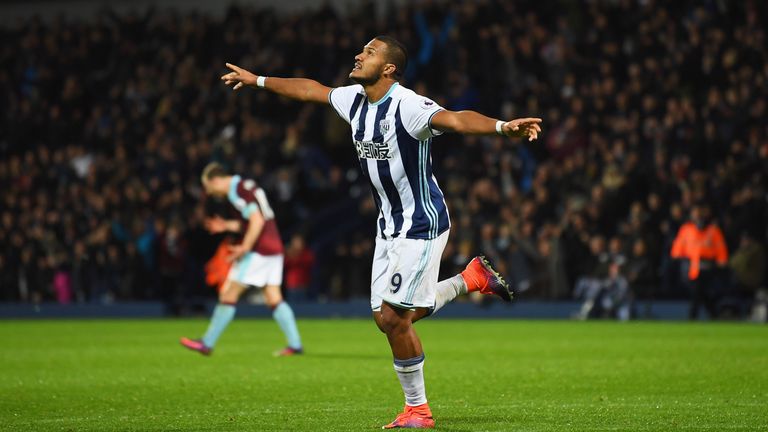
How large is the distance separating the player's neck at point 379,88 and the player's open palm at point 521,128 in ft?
3.79

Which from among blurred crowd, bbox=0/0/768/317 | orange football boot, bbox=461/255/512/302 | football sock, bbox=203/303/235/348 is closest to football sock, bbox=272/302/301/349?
football sock, bbox=203/303/235/348

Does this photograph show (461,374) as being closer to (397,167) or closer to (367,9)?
(397,167)

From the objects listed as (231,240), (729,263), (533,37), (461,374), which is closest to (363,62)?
(461,374)

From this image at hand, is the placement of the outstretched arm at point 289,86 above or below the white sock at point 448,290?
above

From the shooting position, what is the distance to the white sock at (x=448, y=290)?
28.2 ft

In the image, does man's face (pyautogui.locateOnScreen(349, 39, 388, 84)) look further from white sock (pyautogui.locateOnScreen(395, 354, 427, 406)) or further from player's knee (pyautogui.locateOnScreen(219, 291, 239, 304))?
player's knee (pyautogui.locateOnScreen(219, 291, 239, 304))

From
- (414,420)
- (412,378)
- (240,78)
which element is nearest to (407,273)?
(412,378)

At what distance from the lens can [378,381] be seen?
11.3m

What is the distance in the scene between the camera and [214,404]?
9.45 m

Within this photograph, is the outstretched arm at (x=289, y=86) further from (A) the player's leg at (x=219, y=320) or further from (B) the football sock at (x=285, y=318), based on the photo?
(B) the football sock at (x=285, y=318)

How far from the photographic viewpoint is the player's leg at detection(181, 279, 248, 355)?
1392 centimetres

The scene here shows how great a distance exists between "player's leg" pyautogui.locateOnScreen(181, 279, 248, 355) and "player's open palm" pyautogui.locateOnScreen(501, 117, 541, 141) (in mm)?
7417

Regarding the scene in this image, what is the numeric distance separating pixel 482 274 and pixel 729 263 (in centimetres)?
1376

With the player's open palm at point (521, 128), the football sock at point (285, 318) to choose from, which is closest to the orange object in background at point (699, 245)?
the football sock at point (285, 318)
